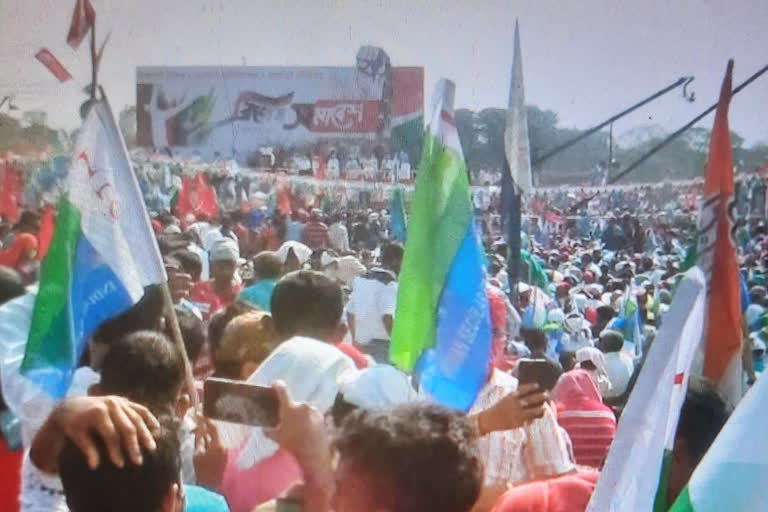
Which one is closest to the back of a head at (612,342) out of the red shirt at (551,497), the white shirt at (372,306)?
the white shirt at (372,306)

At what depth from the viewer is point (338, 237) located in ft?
26.9

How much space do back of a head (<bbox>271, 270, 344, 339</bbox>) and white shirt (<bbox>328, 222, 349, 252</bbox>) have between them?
5.10 m

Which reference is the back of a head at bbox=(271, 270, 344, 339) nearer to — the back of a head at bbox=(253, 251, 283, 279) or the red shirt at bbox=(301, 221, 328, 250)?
the back of a head at bbox=(253, 251, 283, 279)

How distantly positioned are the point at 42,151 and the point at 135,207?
5.42 metres

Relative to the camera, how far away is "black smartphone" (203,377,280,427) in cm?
158

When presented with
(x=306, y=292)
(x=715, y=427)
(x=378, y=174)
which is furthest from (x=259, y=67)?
(x=715, y=427)

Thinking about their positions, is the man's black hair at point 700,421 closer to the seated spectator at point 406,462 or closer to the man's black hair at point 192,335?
the seated spectator at point 406,462

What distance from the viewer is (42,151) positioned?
7.36 m

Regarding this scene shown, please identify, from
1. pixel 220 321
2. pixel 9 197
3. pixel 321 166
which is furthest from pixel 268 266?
pixel 321 166

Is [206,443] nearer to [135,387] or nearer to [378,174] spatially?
[135,387]

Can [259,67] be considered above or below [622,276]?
above

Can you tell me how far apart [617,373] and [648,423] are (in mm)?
3049

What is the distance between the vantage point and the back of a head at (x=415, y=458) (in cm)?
142

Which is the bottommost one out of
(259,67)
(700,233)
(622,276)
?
(622,276)
